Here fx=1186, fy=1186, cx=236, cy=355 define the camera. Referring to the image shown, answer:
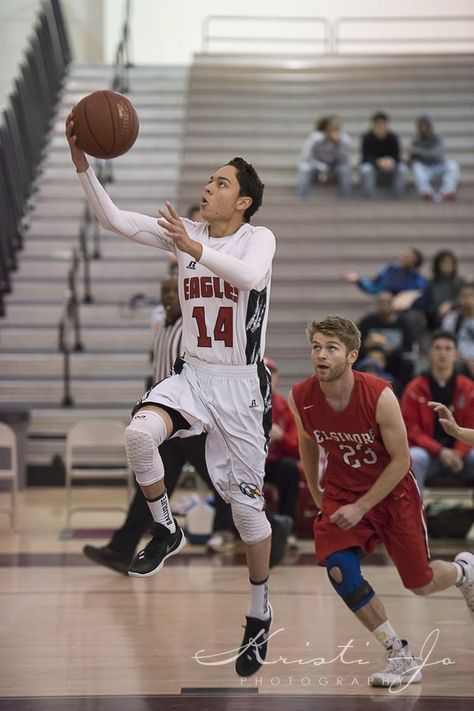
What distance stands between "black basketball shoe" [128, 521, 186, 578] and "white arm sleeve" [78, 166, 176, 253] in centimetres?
107

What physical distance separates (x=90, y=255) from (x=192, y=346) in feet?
27.9

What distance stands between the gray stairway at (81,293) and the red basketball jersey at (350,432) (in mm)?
6278

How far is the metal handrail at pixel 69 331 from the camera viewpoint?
10.8 meters

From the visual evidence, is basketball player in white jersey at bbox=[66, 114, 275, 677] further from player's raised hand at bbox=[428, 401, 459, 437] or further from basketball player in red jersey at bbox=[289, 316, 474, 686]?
player's raised hand at bbox=[428, 401, 459, 437]

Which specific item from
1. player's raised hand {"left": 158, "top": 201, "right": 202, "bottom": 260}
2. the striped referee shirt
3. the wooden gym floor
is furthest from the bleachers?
player's raised hand {"left": 158, "top": 201, "right": 202, "bottom": 260}

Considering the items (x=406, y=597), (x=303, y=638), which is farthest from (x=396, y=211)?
(x=303, y=638)

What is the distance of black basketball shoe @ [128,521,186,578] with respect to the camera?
13.5 feet

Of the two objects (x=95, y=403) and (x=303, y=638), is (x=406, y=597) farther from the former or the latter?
(x=95, y=403)

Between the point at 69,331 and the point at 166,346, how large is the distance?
5.79m

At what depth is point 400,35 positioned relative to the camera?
1756 cm

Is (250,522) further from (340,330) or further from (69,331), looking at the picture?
(69,331)

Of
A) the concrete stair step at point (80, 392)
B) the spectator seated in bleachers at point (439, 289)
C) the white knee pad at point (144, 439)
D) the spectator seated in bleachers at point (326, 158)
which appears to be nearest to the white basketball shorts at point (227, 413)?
the white knee pad at point (144, 439)

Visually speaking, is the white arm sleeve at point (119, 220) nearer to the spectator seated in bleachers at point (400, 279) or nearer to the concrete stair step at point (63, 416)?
the concrete stair step at point (63, 416)

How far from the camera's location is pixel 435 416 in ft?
25.5
